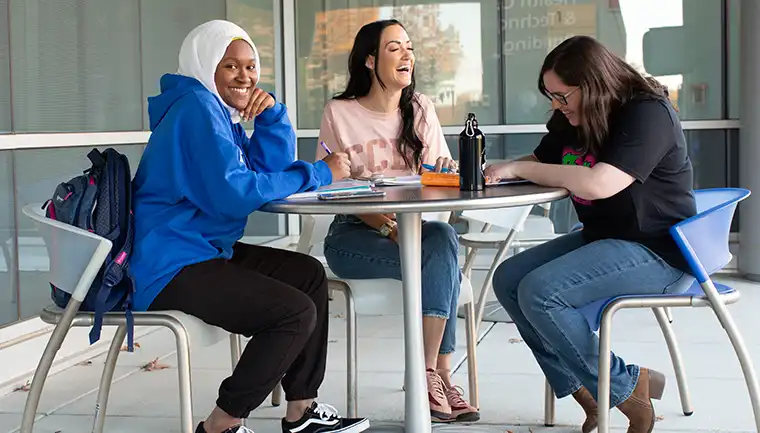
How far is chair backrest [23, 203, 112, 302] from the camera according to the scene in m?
2.34

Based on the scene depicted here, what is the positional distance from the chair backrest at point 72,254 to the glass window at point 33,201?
5.31 ft

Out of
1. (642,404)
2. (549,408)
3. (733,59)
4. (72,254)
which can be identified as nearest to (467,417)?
(549,408)

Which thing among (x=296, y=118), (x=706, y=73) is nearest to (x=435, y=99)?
(x=296, y=118)

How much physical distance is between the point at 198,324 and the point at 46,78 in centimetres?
218

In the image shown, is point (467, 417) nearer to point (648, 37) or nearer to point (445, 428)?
point (445, 428)

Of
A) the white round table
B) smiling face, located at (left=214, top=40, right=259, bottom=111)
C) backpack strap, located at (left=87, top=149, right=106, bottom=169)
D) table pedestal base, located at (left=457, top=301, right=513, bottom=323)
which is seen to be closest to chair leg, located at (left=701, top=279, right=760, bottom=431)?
the white round table

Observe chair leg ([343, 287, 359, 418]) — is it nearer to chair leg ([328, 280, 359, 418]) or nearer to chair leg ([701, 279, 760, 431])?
chair leg ([328, 280, 359, 418])

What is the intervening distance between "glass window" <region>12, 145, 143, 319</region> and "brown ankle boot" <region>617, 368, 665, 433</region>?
2513 mm

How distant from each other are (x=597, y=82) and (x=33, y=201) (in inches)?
99.9

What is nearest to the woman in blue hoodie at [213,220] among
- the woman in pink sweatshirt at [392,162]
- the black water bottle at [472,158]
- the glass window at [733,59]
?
the black water bottle at [472,158]

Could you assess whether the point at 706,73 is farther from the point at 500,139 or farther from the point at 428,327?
the point at 428,327

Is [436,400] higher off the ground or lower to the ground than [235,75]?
lower

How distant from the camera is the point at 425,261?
3070 mm

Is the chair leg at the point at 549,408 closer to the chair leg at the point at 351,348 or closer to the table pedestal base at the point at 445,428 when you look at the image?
the table pedestal base at the point at 445,428
